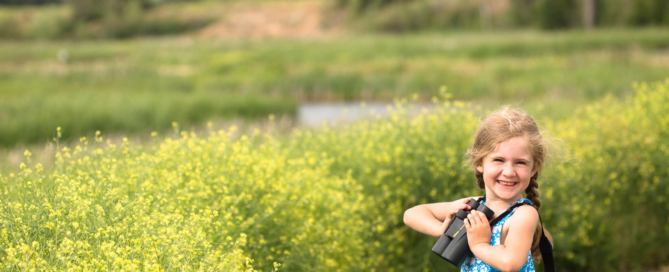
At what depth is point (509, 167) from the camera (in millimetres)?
2861

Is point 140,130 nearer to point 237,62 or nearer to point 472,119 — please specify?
point 472,119

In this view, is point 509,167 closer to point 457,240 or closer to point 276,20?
point 457,240

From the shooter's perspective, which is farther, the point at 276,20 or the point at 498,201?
the point at 276,20

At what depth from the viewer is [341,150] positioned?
6.79 m

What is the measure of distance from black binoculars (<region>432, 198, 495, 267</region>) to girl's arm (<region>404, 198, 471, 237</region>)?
0.14ft

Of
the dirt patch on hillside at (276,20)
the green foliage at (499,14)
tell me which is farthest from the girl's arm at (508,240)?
the dirt patch on hillside at (276,20)

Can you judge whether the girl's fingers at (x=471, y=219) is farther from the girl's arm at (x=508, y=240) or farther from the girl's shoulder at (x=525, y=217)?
the girl's shoulder at (x=525, y=217)

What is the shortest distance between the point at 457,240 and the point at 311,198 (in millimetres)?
2100

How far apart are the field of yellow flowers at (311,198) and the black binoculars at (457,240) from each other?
0.58 m

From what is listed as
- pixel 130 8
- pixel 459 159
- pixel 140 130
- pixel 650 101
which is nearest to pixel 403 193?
pixel 459 159

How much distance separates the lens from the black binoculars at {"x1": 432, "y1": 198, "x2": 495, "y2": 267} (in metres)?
2.85

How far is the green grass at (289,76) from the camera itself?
45.5ft

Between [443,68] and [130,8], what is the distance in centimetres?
5083

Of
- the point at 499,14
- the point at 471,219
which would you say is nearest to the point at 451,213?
the point at 471,219
